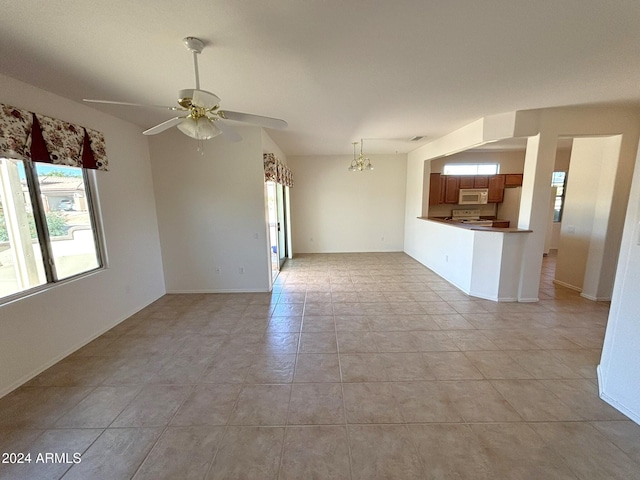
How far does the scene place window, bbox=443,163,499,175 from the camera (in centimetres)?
680

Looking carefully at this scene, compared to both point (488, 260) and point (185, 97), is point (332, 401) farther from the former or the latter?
point (488, 260)

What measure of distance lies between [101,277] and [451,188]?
7195 millimetres

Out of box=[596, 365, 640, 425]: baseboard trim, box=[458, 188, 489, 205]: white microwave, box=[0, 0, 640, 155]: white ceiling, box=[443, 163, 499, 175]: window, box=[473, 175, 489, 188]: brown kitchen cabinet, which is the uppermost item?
box=[0, 0, 640, 155]: white ceiling

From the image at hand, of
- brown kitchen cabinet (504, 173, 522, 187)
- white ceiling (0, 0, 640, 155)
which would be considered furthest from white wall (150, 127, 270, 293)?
brown kitchen cabinet (504, 173, 522, 187)

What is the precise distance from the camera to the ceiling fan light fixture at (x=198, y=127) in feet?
6.13

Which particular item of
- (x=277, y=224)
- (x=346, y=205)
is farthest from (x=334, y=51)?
(x=346, y=205)

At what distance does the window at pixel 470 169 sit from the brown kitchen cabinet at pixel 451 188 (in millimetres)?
369

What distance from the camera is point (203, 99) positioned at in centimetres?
161

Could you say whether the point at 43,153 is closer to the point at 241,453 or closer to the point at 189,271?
the point at 189,271

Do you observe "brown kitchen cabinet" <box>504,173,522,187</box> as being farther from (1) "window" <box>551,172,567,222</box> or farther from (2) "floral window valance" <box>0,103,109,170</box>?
(2) "floral window valance" <box>0,103,109,170</box>

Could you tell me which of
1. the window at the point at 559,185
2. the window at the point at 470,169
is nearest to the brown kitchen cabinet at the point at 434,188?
the window at the point at 470,169

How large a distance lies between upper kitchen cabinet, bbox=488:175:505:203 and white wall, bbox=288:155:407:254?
212 cm

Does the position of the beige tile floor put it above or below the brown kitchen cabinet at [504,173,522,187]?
below

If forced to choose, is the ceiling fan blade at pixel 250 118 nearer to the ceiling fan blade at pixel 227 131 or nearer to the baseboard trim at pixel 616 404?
the ceiling fan blade at pixel 227 131
